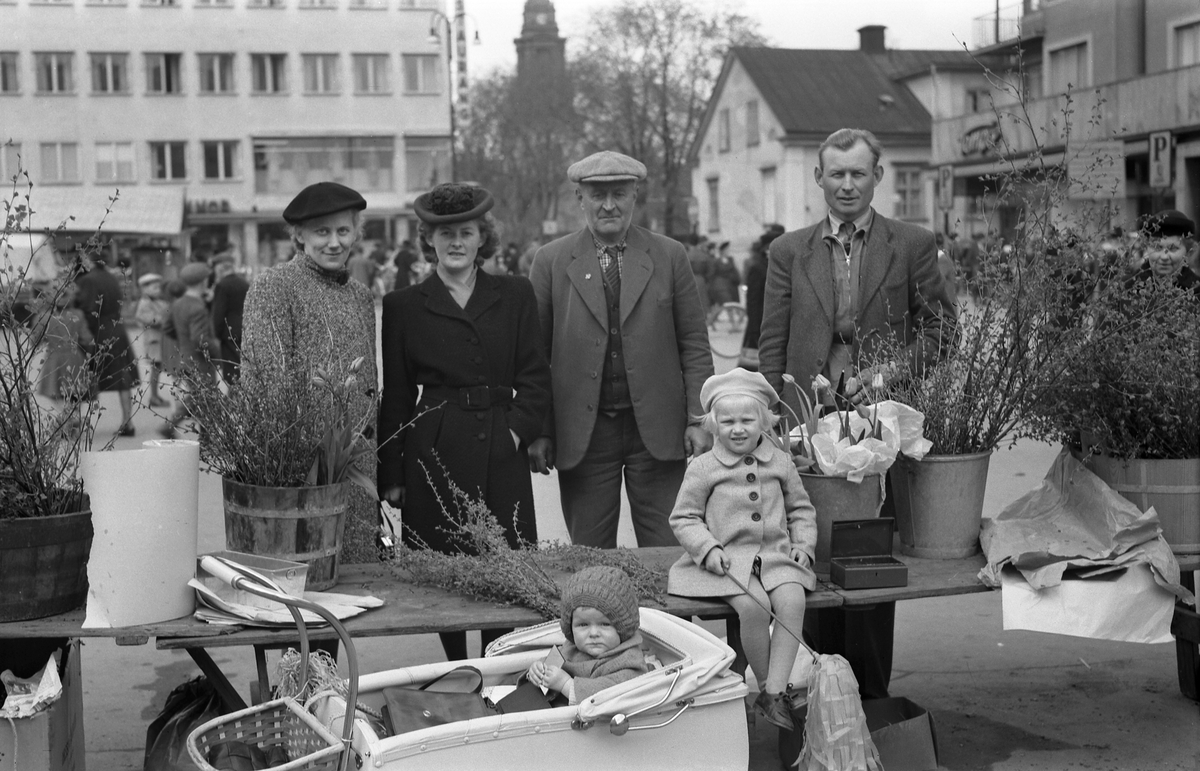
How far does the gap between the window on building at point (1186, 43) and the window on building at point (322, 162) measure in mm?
29891

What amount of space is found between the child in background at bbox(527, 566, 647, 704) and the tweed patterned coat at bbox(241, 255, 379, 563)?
995mm

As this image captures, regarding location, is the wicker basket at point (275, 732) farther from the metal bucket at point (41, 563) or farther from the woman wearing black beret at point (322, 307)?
the woman wearing black beret at point (322, 307)

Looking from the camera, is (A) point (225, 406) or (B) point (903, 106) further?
(B) point (903, 106)

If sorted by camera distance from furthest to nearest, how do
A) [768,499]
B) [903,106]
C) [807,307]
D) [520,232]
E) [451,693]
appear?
[520,232] → [903,106] → [807,307] → [768,499] → [451,693]

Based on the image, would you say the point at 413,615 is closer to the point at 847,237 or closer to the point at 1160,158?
the point at 847,237

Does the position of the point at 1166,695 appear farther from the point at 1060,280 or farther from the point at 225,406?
the point at 225,406

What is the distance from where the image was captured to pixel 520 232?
57.7 meters

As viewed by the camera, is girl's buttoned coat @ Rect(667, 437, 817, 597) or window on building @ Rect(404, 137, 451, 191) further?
window on building @ Rect(404, 137, 451, 191)

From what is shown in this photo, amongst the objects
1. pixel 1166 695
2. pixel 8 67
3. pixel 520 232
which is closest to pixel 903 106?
pixel 520 232

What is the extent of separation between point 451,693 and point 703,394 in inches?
44.3

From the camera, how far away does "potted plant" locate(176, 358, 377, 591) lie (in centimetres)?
366

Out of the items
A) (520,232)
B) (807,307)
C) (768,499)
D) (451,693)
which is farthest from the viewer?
(520,232)

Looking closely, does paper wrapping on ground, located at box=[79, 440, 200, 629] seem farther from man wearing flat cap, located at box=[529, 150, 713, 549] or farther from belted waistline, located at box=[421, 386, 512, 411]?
man wearing flat cap, located at box=[529, 150, 713, 549]

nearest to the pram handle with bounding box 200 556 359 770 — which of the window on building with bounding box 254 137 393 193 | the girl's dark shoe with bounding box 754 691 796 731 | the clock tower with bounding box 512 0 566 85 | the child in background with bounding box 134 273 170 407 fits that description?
the girl's dark shoe with bounding box 754 691 796 731
